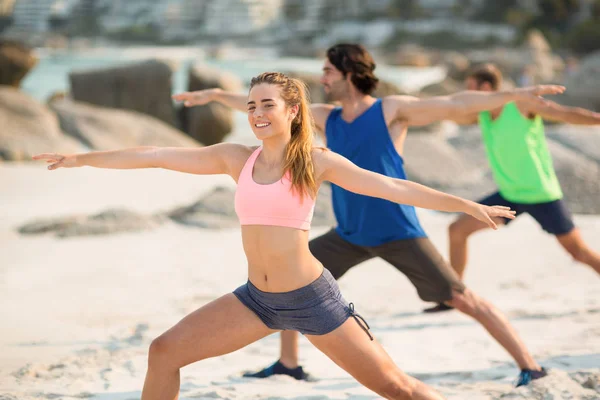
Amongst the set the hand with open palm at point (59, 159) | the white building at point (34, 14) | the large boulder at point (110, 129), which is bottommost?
the large boulder at point (110, 129)

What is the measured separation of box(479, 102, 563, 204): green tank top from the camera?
5.05 metres

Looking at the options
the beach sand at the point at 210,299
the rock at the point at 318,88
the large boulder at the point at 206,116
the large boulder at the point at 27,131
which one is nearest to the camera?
the beach sand at the point at 210,299

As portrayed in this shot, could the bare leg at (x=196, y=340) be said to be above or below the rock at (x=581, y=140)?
below

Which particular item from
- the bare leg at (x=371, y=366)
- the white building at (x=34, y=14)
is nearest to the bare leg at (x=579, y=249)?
the bare leg at (x=371, y=366)

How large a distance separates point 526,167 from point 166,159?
2767mm

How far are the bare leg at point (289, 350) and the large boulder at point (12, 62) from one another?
1544 centimetres

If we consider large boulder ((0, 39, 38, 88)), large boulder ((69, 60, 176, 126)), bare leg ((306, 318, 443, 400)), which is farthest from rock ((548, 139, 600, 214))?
large boulder ((0, 39, 38, 88))

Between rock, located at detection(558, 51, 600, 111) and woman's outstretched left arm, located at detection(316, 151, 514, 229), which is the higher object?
rock, located at detection(558, 51, 600, 111)

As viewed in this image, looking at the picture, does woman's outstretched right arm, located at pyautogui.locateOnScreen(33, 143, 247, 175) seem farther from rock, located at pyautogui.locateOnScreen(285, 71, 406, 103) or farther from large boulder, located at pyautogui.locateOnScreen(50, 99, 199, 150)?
rock, located at pyautogui.locateOnScreen(285, 71, 406, 103)

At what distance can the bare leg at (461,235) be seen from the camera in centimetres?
529

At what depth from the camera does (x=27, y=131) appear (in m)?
12.0

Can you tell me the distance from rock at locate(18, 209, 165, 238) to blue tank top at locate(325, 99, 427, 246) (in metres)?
4.14

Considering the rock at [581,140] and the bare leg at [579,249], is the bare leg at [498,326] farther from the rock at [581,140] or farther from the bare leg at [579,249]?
the rock at [581,140]

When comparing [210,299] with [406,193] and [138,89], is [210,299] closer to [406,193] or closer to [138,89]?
[406,193]
